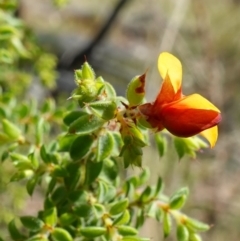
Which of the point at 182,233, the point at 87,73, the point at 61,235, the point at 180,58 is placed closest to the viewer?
the point at 87,73

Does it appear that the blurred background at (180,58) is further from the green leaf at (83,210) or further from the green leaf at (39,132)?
the green leaf at (83,210)

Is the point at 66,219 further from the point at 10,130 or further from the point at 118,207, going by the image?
the point at 10,130

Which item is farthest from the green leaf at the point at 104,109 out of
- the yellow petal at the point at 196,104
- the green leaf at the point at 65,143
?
the green leaf at the point at 65,143

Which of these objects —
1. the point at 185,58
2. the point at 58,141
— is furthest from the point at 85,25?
the point at 58,141

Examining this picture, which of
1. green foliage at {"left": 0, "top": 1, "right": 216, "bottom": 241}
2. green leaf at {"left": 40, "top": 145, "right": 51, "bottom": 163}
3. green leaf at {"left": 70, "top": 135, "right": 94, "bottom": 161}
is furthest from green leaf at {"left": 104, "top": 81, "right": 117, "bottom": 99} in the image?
green leaf at {"left": 40, "top": 145, "right": 51, "bottom": 163}

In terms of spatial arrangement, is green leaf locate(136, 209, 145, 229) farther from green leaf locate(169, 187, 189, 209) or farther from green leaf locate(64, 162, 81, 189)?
green leaf locate(64, 162, 81, 189)

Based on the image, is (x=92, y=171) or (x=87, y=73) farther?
(x=92, y=171)

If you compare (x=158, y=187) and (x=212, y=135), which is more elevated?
(x=212, y=135)

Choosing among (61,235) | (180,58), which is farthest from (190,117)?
(180,58)
